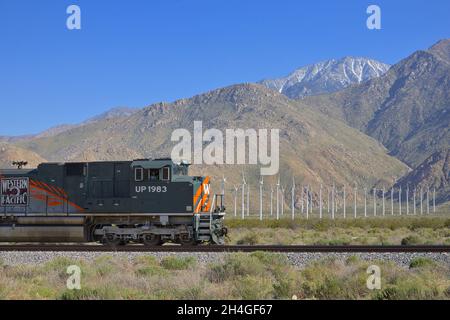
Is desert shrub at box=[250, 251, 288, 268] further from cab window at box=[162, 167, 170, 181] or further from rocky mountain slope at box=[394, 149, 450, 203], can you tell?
rocky mountain slope at box=[394, 149, 450, 203]

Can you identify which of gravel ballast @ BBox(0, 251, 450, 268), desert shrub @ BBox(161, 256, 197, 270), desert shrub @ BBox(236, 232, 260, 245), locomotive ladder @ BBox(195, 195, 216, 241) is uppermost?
locomotive ladder @ BBox(195, 195, 216, 241)

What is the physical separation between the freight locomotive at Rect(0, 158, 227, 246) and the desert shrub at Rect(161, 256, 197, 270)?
569 centimetres

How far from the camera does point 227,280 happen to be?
1609cm

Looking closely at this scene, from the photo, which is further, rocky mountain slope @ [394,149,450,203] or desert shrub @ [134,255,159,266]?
rocky mountain slope @ [394,149,450,203]

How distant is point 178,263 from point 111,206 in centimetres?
743

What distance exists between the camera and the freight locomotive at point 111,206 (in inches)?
992

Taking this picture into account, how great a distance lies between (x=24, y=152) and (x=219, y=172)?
52894mm

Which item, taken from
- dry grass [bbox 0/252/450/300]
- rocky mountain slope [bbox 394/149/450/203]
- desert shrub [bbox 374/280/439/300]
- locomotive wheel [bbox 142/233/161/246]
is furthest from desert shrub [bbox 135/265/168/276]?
rocky mountain slope [bbox 394/149/450/203]

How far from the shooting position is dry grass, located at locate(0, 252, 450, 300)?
13055 millimetres

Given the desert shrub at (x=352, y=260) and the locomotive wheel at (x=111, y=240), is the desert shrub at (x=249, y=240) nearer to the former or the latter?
the locomotive wheel at (x=111, y=240)

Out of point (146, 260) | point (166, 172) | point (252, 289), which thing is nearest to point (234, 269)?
point (252, 289)

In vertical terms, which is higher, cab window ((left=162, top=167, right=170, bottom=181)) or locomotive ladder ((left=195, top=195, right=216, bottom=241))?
cab window ((left=162, top=167, right=170, bottom=181))

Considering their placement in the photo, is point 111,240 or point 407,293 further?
point 111,240

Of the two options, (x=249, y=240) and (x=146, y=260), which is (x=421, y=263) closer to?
(x=146, y=260)
